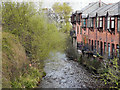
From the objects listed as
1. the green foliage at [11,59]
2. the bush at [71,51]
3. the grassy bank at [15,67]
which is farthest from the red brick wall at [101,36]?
the green foliage at [11,59]

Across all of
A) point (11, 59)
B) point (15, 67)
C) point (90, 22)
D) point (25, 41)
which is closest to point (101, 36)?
point (90, 22)

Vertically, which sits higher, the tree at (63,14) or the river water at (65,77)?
the tree at (63,14)

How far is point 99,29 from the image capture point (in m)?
12.2

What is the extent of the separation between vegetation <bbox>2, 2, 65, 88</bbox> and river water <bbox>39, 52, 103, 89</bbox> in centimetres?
51

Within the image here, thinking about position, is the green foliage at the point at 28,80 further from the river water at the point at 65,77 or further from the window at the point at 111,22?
the window at the point at 111,22

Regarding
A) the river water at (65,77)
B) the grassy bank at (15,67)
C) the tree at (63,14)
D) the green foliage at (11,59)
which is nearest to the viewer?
the green foliage at (11,59)

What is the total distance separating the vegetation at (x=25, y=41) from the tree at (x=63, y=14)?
16.0 feet

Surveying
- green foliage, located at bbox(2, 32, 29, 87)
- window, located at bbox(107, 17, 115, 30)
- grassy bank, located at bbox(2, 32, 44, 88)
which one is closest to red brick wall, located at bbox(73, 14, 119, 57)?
window, located at bbox(107, 17, 115, 30)

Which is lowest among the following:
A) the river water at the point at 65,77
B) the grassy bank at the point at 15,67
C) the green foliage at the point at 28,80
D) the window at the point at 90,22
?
the river water at the point at 65,77

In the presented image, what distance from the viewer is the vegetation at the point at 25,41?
876 centimetres

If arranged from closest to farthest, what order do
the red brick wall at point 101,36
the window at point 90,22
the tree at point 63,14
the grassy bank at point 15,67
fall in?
the grassy bank at point 15,67
the red brick wall at point 101,36
the window at point 90,22
the tree at point 63,14

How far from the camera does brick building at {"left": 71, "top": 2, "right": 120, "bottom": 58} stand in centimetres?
994

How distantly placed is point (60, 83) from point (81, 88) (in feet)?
4.31

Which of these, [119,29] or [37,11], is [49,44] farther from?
[119,29]
